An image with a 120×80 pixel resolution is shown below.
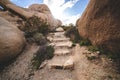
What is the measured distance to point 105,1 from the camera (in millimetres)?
5031

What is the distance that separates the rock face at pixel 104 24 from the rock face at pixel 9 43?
3.33 m

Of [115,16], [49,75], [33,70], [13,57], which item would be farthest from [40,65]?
[115,16]

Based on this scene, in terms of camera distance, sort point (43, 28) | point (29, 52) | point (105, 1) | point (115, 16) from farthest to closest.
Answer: point (43, 28) < point (29, 52) < point (105, 1) < point (115, 16)

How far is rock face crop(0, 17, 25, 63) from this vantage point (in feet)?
19.0

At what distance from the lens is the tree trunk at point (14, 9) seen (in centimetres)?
1033

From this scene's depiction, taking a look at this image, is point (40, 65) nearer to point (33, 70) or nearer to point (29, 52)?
point (33, 70)

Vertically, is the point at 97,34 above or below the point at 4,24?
below

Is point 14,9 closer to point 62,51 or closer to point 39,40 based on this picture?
point 39,40

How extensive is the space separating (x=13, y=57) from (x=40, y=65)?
1.37 metres

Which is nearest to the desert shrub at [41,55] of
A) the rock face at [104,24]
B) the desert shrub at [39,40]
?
the desert shrub at [39,40]

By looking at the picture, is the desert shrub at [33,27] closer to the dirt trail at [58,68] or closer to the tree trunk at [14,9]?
the tree trunk at [14,9]

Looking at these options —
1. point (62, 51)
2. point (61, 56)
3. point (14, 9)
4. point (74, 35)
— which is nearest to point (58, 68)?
point (61, 56)

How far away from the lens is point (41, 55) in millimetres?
6598

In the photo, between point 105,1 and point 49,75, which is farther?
point 49,75
